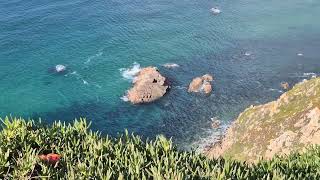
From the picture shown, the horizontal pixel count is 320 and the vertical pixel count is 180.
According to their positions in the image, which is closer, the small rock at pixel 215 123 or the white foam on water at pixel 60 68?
the small rock at pixel 215 123

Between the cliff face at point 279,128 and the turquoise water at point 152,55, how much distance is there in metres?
17.8

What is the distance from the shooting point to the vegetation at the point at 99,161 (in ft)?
73.5

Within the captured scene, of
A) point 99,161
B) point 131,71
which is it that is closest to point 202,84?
point 131,71

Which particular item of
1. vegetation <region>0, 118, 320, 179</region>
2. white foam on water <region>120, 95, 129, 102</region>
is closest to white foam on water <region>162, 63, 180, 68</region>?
white foam on water <region>120, 95, 129, 102</region>

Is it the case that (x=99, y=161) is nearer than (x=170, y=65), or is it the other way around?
(x=99, y=161)

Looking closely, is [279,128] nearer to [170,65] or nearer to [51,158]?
[51,158]

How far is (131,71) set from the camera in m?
120

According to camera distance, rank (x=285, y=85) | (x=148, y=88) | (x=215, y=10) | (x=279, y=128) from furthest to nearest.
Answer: (x=215, y=10)
(x=285, y=85)
(x=148, y=88)
(x=279, y=128)

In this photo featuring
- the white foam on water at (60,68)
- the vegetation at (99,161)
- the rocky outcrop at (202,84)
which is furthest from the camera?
the white foam on water at (60,68)

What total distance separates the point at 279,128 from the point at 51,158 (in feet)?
165

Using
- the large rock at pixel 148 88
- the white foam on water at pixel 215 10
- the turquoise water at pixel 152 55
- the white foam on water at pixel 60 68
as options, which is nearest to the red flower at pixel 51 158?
the turquoise water at pixel 152 55

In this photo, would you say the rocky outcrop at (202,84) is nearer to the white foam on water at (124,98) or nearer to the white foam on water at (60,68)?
the white foam on water at (124,98)

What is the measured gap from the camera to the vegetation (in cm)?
2241

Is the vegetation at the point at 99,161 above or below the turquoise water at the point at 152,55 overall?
above
